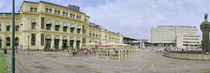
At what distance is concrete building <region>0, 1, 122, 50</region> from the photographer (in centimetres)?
4934

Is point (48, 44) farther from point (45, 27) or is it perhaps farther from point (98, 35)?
point (98, 35)

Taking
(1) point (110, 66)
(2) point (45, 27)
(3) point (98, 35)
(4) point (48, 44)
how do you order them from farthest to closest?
(3) point (98, 35)
(4) point (48, 44)
(2) point (45, 27)
(1) point (110, 66)

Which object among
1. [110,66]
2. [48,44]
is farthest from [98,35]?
[110,66]

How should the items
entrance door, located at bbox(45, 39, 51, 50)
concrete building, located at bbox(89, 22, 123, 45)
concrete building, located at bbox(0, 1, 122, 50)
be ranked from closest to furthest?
1. concrete building, located at bbox(0, 1, 122, 50)
2. entrance door, located at bbox(45, 39, 51, 50)
3. concrete building, located at bbox(89, 22, 123, 45)

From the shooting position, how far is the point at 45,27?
50.5m

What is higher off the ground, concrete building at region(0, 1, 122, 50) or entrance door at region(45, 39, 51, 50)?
concrete building at region(0, 1, 122, 50)

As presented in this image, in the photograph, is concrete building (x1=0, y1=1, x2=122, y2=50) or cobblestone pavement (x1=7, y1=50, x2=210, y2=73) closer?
cobblestone pavement (x1=7, y1=50, x2=210, y2=73)

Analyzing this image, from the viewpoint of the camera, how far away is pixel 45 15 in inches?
1981

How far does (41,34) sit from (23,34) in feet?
Result: 19.4

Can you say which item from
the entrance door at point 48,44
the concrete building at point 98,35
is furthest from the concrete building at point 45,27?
the concrete building at point 98,35

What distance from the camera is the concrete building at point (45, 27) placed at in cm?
4934

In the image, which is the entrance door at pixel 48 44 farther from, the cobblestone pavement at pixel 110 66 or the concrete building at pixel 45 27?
the cobblestone pavement at pixel 110 66

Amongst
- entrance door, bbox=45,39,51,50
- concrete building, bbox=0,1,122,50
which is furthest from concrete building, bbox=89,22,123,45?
entrance door, bbox=45,39,51,50

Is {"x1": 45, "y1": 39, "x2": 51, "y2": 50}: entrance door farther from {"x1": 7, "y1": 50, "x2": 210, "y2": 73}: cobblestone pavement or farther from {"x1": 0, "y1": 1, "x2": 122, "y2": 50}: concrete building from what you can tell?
{"x1": 7, "y1": 50, "x2": 210, "y2": 73}: cobblestone pavement
